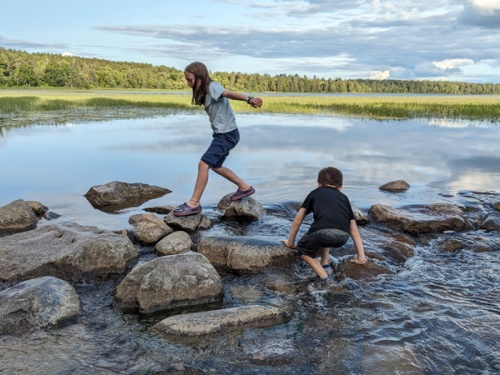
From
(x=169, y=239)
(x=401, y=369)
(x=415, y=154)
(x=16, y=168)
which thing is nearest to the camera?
(x=401, y=369)

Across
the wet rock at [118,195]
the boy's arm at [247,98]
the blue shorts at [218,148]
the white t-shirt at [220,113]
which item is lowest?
the wet rock at [118,195]

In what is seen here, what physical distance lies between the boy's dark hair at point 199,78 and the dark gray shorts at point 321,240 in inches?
115

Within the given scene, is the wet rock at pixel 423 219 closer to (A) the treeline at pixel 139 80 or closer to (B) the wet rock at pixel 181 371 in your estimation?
(B) the wet rock at pixel 181 371

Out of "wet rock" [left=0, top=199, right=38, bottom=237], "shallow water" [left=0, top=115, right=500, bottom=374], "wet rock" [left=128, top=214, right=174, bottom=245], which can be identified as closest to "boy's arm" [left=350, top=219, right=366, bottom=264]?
"shallow water" [left=0, top=115, right=500, bottom=374]

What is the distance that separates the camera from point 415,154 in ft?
52.0

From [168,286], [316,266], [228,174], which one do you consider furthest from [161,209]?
[316,266]

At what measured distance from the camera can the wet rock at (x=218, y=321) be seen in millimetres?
4381

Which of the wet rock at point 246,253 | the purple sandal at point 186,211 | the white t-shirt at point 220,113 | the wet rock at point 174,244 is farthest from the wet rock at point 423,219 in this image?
the wet rock at point 174,244

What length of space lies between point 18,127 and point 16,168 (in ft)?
35.2

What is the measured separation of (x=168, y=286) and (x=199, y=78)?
136 inches

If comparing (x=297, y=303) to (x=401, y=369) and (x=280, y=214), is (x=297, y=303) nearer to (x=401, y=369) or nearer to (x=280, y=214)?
(x=401, y=369)

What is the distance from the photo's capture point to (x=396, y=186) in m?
10.5

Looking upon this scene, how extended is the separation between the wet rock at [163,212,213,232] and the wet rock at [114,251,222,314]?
6.70ft

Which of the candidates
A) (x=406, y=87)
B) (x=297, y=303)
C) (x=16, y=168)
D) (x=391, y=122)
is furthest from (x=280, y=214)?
(x=406, y=87)
